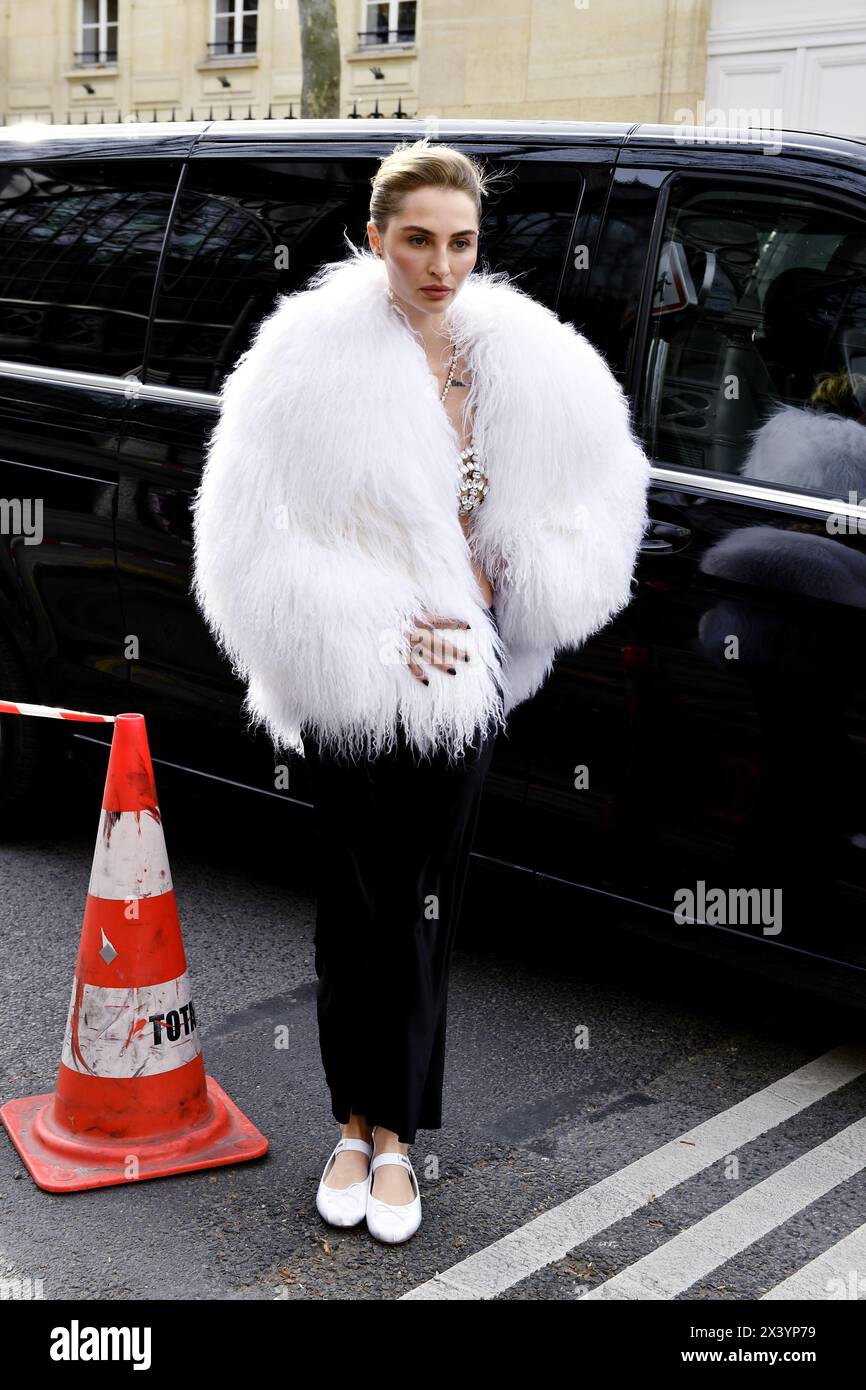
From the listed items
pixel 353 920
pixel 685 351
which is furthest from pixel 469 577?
pixel 685 351

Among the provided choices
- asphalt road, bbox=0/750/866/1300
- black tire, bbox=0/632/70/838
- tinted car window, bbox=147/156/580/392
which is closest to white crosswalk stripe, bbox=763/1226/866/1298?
asphalt road, bbox=0/750/866/1300

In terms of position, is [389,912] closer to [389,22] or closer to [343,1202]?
[343,1202]

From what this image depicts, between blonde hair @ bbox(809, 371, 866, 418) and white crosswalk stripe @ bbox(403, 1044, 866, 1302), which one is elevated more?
blonde hair @ bbox(809, 371, 866, 418)

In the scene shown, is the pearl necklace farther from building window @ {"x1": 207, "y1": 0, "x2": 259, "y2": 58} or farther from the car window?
building window @ {"x1": 207, "y1": 0, "x2": 259, "y2": 58}

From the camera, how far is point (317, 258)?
11.8 ft

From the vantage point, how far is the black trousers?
2.65 m

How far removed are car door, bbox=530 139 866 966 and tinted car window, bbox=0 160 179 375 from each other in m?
1.37

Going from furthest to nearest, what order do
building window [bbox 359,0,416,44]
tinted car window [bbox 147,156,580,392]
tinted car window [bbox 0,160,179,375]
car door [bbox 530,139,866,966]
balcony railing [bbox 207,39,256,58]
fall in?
balcony railing [bbox 207,39,256,58], building window [bbox 359,0,416,44], tinted car window [bbox 0,160,179,375], tinted car window [bbox 147,156,580,392], car door [bbox 530,139,866,966]

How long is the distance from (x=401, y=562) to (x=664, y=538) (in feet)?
2.86

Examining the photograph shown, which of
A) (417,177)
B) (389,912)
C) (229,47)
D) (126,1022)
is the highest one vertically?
(229,47)

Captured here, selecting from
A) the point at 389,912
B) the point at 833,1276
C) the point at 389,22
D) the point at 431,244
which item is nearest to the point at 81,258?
the point at 431,244

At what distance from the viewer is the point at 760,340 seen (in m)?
3.17

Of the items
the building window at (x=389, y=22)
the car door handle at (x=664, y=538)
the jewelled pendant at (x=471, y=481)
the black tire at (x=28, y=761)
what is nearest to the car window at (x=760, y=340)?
the car door handle at (x=664, y=538)
